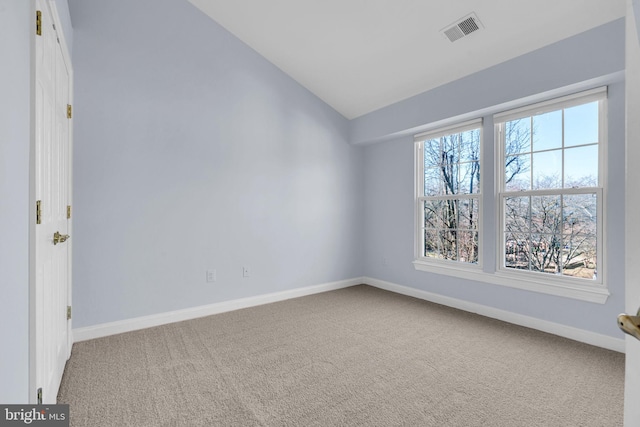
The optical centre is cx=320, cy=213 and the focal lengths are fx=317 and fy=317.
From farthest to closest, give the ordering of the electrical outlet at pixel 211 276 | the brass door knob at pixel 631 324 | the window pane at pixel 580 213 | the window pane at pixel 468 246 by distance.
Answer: the window pane at pixel 468 246
the electrical outlet at pixel 211 276
the window pane at pixel 580 213
the brass door knob at pixel 631 324

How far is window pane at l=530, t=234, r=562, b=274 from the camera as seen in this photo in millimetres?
2969

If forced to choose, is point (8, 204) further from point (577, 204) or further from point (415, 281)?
point (415, 281)

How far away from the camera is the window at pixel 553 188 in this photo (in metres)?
2.71

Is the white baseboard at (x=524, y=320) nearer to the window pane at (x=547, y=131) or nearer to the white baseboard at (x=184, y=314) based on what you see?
the white baseboard at (x=184, y=314)

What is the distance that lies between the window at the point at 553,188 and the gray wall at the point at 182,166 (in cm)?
230

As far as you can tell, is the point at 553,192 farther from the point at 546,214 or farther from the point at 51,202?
the point at 51,202

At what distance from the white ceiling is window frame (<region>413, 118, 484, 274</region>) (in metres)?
0.55

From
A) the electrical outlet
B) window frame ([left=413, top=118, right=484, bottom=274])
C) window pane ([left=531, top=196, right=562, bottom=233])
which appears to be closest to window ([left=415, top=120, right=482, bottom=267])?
window frame ([left=413, top=118, right=484, bottom=274])

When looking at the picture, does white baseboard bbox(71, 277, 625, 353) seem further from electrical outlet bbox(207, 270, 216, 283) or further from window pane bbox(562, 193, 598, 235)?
window pane bbox(562, 193, 598, 235)

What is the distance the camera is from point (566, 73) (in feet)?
8.59

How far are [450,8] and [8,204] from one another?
10.4 ft

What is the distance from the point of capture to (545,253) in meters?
3.04

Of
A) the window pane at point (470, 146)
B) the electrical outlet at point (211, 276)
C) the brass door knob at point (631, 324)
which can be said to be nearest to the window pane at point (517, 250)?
the window pane at point (470, 146)

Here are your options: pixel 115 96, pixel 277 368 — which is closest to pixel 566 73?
pixel 277 368
